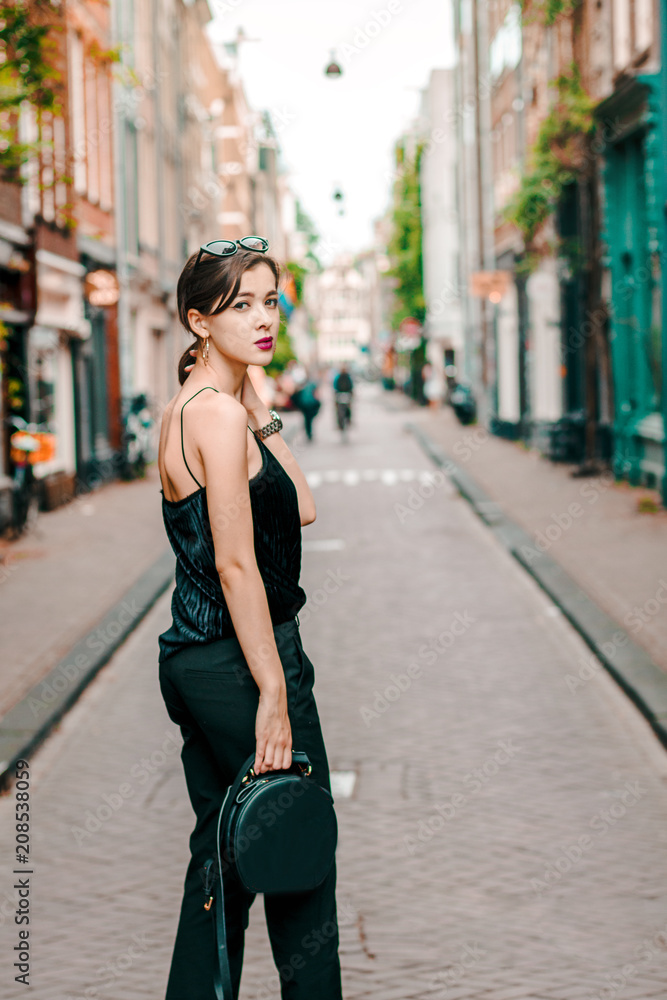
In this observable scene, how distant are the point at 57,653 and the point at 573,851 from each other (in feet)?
14.3

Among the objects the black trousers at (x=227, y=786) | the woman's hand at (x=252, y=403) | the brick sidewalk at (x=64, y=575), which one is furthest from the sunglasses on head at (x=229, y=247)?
the brick sidewalk at (x=64, y=575)

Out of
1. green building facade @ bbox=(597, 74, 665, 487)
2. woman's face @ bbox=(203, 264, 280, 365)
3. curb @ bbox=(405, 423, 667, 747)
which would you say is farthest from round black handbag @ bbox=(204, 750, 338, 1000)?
green building facade @ bbox=(597, 74, 665, 487)

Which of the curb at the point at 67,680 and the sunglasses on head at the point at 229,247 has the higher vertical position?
the sunglasses on head at the point at 229,247

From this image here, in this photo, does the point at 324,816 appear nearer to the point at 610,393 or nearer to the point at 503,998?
the point at 503,998

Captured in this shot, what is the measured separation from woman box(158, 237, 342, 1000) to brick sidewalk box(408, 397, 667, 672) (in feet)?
16.6

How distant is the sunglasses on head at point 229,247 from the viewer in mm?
2781

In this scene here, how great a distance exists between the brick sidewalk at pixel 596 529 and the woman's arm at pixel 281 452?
506 cm

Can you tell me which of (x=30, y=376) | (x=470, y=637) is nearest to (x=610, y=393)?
(x=30, y=376)

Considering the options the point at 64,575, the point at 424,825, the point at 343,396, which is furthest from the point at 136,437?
the point at 424,825

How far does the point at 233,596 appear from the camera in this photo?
2.70 meters

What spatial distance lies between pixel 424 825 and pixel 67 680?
3053 mm

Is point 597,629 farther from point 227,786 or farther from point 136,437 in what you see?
point 136,437

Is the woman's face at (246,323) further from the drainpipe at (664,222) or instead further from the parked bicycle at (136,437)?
the parked bicycle at (136,437)

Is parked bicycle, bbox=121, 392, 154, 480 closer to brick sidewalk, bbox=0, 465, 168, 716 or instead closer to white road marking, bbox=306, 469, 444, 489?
white road marking, bbox=306, 469, 444, 489
